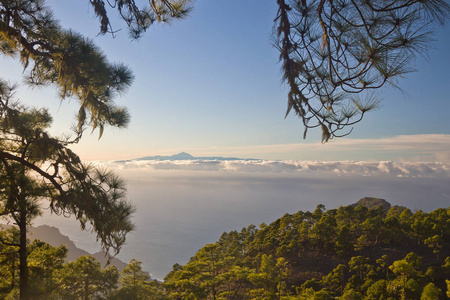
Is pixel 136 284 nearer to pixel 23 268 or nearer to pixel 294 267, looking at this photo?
pixel 23 268

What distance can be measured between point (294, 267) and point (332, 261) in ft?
9.88

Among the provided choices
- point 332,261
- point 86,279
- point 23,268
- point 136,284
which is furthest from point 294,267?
point 23,268

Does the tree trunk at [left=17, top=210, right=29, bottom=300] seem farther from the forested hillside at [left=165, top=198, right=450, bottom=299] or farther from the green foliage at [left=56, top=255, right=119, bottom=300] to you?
the forested hillside at [left=165, top=198, right=450, bottom=299]

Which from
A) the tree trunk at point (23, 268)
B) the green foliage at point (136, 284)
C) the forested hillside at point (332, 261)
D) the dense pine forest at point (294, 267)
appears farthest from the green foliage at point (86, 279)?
the tree trunk at point (23, 268)

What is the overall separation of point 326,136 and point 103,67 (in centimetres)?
273

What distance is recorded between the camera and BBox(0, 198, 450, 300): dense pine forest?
677 centimetres

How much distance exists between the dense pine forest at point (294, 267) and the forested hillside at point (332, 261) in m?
0.05

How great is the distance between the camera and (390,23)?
152cm

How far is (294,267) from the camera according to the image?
18.9 m

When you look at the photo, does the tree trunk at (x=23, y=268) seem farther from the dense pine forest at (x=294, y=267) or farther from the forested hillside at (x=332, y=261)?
the forested hillside at (x=332, y=261)

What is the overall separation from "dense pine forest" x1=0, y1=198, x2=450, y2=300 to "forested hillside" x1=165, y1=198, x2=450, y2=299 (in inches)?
2.0

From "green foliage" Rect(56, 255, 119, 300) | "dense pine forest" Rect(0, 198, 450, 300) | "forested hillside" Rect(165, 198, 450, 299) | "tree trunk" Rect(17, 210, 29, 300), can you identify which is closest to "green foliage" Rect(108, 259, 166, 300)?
"dense pine forest" Rect(0, 198, 450, 300)

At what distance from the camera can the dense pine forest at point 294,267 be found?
22.2ft

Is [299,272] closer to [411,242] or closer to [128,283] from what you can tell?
[411,242]
